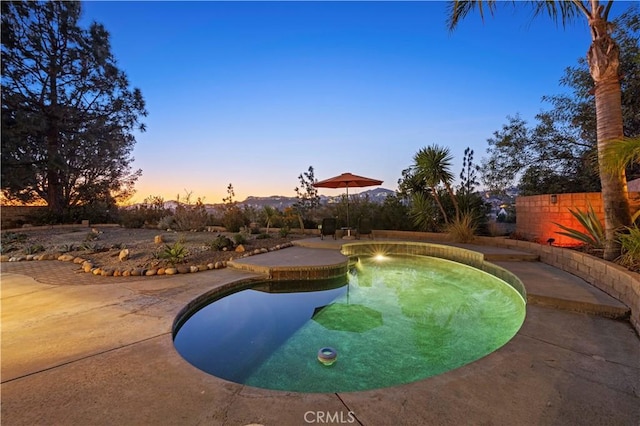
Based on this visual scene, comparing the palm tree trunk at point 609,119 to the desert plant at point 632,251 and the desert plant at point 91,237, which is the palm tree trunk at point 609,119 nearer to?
the desert plant at point 632,251

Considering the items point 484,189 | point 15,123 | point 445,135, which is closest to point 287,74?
point 445,135

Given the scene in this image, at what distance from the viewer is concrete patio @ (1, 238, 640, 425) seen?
5.04 feet

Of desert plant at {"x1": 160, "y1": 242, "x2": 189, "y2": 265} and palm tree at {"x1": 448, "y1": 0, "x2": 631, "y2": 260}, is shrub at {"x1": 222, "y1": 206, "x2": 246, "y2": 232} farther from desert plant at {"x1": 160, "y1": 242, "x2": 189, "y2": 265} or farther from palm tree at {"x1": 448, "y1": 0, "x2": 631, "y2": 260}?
palm tree at {"x1": 448, "y1": 0, "x2": 631, "y2": 260}

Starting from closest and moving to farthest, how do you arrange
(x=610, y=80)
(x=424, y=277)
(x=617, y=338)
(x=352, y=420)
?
(x=352, y=420) → (x=617, y=338) → (x=610, y=80) → (x=424, y=277)

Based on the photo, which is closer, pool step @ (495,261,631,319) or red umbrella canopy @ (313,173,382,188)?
pool step @ (495,261,631,319)

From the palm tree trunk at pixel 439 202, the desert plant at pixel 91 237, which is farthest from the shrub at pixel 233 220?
the palm tree trunk at pixel 439 202

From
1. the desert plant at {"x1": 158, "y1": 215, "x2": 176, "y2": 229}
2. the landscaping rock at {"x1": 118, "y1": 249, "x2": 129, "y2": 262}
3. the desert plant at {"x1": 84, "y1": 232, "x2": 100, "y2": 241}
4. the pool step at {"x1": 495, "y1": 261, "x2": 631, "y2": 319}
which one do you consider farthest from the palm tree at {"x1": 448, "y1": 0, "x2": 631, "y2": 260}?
the desert plant at {"x1": 158, "y1": 215, "x2": 176, "y2": 229}

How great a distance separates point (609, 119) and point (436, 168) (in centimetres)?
436

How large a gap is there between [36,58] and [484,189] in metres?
21.9

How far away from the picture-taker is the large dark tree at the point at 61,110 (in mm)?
13109

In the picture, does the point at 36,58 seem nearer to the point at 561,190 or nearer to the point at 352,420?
the point at 352,420

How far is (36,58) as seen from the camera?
13727mm

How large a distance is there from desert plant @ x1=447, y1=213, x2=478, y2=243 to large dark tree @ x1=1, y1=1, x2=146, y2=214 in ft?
60.1

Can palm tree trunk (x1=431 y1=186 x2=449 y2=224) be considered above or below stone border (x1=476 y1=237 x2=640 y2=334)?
above
